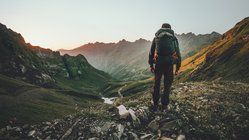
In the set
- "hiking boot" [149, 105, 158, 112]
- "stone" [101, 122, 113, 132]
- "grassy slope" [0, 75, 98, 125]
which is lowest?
"grassy slope" [0, 75, 98, 125]

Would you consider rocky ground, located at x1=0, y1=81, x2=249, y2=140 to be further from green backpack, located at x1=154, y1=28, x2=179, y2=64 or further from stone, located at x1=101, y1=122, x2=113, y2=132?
green backpack, located at x1=154, y1=28, x2=179, y2=64

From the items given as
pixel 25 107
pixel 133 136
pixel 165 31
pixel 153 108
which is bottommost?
pixel 25 107

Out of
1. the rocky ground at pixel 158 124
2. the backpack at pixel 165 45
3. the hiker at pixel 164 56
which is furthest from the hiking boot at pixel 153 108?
the backpack at pixel 165 45

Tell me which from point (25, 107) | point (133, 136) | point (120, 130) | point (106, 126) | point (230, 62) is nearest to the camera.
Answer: point (133, 136)

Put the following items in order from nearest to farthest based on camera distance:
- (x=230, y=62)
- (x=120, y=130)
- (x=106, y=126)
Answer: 1. (x=120, y=130)
2. (x=106, y=126)
3. (x=230, y=62)

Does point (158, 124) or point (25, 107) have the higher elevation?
point (158, 124)

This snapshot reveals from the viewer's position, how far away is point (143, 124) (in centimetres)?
1602

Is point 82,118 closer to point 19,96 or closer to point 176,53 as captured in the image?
point 176,53

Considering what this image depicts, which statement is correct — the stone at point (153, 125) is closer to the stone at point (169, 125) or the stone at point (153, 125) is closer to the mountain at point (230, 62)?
the stone at point (169, 125)

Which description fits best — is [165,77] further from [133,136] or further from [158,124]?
[133,136]

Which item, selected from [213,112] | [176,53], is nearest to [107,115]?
[176,53]

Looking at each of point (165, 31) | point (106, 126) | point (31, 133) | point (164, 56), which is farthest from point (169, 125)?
point (31, 133)

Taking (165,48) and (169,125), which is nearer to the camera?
(169,125)

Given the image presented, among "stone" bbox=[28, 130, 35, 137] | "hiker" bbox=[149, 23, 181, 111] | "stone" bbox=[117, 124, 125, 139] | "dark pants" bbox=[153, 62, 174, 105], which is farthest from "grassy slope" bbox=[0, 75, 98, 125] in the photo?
"stone" bbox=[117, 124, 125, 139]
